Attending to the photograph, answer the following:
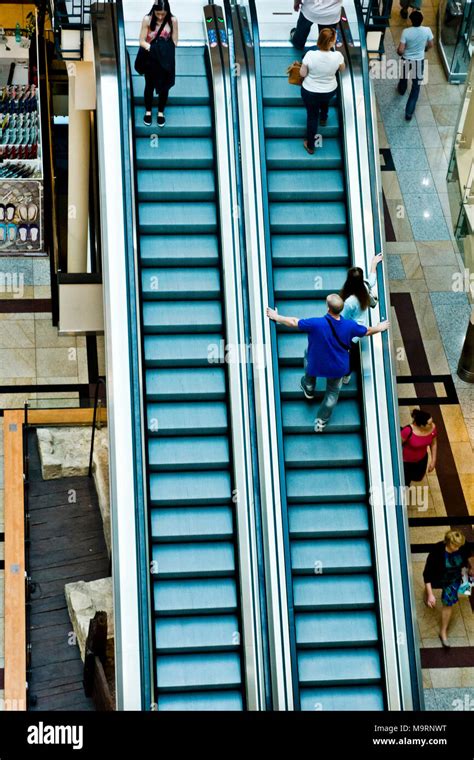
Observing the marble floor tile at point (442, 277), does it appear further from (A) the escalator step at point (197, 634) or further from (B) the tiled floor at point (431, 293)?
(A) the escalator step at point (197, 634)

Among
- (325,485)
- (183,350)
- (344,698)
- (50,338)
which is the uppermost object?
(50,338)

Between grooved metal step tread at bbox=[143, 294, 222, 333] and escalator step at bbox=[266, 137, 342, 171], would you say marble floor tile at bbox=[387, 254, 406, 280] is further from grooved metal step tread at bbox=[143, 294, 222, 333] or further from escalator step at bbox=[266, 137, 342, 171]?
grooved metal step tread at bbox=[143, 294, 222, 333]

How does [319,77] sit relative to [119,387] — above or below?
above

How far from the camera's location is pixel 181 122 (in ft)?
46.1

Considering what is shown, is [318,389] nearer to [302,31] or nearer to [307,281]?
[307,281]

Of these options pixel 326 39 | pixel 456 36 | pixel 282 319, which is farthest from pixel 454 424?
pixel 456 36

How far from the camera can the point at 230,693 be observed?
39.8ft

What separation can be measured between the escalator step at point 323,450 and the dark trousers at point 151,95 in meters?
3.52

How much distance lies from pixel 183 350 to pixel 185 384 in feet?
1.11

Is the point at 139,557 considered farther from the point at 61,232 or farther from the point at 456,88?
the point at 456,88

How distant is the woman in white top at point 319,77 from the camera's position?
1296 cm

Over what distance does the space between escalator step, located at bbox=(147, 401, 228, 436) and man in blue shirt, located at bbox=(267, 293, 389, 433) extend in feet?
3.30

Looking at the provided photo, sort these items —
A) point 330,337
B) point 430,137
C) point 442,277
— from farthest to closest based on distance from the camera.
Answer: point 430,137 → point 442,277 → point 330,337

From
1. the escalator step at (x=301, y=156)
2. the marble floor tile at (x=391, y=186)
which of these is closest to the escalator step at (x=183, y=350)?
the escalator step at (x=301, y=156)
